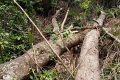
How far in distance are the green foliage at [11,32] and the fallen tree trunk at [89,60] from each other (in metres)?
1.11

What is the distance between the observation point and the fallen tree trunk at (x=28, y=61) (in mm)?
3595

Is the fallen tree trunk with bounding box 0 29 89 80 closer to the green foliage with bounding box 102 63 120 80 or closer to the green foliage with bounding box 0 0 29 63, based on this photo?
the green foliage with bounding box 0 0 29 63

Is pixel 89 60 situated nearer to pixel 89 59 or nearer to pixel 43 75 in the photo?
pixel 89 59

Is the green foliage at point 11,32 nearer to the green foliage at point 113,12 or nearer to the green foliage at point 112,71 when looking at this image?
the green foliage at point 112,71

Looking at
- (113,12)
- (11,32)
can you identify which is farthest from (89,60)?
(113,12)

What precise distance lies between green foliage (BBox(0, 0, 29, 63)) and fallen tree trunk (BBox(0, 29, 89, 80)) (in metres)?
0.38

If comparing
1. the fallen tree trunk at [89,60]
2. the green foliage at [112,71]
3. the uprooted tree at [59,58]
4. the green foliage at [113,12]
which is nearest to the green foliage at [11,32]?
the uprooted tree at [59,58]

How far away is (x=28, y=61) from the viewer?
4012 mm

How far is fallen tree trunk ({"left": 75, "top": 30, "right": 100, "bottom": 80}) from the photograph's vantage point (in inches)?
142

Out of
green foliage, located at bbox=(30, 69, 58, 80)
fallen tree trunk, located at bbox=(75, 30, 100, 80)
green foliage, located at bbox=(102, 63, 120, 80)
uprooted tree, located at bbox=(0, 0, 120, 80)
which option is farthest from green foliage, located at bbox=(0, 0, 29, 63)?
green foliage, located at bbox=(102, 63, 120, 80)

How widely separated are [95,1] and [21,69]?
13.8 feet

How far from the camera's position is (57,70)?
13.8 feet

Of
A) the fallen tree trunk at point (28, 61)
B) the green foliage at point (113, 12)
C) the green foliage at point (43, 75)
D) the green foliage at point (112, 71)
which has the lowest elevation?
the green foliage at point (112, 71)

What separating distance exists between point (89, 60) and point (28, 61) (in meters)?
0.95
